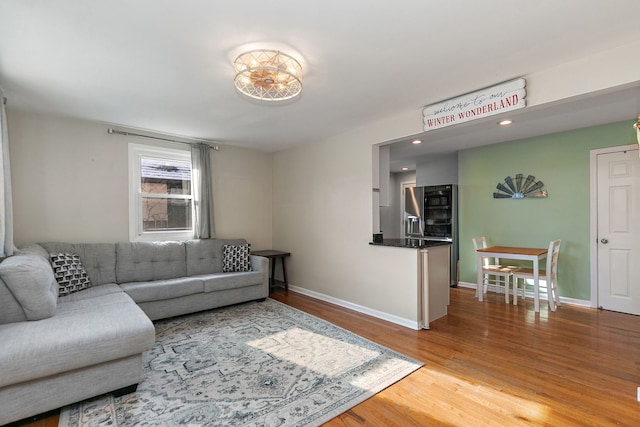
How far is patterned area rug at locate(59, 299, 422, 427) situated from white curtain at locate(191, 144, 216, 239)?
1444 mm

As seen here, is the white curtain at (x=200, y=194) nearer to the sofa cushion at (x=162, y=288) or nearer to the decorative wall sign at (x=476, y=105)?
the sofa cushion at (x=162, y=288)

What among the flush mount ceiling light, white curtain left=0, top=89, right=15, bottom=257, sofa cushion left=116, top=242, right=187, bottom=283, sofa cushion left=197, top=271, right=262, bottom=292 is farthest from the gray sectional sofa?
the flush mount ceiling light

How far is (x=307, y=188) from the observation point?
4707 mm

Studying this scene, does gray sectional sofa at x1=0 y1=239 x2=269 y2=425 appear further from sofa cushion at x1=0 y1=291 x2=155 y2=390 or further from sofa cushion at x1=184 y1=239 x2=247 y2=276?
sofa cushion at x1=184 y1=239 x2=247 y2=276

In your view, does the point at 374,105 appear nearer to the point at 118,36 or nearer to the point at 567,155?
the point at 118,36

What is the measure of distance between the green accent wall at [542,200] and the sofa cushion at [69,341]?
497cm

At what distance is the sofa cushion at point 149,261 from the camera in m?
3.58

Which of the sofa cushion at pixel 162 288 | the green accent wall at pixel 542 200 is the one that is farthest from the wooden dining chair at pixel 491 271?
the sofa cushion at pixel 162 288

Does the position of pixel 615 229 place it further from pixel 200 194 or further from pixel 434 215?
pixel 200 194

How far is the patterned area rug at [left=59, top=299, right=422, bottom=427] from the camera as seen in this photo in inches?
71.6

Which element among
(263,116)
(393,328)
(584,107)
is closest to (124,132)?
(263,116)

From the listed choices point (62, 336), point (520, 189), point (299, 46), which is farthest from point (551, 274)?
point (62, 336)

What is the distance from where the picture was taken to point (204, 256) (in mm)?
4156

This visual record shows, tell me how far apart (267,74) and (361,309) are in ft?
9.69
